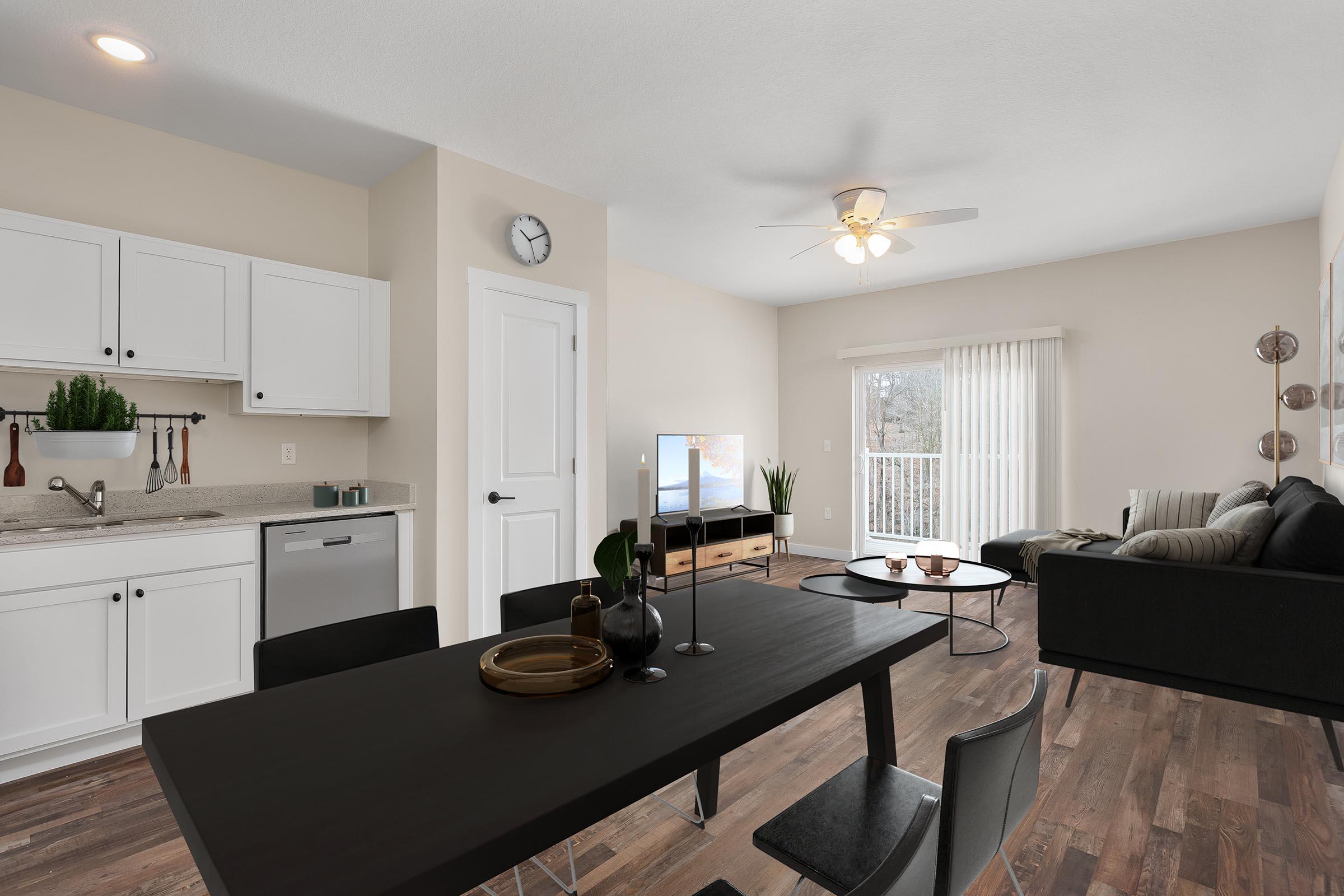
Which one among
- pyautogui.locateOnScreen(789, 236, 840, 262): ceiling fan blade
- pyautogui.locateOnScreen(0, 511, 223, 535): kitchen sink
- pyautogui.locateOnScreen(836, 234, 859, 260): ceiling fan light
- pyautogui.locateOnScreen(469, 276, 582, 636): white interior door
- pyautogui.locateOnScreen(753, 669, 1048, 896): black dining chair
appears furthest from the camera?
pyautogui.locateOnScreen(789, 236, 840, 262): ceiling fan blade

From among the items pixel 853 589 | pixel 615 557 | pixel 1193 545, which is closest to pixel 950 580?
pixel 853 589

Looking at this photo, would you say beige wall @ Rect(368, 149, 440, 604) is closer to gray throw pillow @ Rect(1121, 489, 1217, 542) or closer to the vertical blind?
gray throw pillow @ Rect(1121, 489, 1217, 542)

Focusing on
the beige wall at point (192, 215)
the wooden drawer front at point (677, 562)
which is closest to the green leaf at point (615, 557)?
the beige wall at point (192, 215)

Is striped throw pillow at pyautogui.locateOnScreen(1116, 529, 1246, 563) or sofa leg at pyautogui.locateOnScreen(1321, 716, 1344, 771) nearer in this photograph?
sofa leg at pyautogui.locateOnScreen(1321, 716, 1344, 771)

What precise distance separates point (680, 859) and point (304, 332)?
2.84 m

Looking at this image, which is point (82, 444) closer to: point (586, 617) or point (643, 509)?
point (586, 617)

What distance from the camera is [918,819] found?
3.73ft

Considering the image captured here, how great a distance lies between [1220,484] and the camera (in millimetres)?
4539

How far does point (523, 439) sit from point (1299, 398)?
14.5ft

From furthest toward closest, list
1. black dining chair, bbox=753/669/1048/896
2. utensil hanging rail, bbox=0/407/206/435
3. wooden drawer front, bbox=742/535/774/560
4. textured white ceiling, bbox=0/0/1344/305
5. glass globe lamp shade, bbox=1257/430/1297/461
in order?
wooden drawer front, bbox=742/535/774/560 → glass globe lamp shade, bbox=1257/430/1297/461 → utensil hanging rail, bbox=0/407/206/435 → textured white ceiling, bbox=0/0/1344/305 → black dining chair, bbox=753/669/1048/896

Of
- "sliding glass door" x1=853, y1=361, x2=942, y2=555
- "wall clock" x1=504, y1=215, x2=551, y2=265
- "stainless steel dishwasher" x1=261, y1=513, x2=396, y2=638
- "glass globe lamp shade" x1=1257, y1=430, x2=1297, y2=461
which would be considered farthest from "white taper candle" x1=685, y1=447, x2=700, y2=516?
"sliding glass door" x1=853, y1=361, x2=942, y2=555

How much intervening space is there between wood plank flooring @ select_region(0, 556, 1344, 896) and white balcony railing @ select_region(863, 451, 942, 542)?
318 centimetres

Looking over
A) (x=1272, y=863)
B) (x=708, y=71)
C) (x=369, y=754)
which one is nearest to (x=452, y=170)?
(x=708, y=71)

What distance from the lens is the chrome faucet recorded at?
8.93ft
